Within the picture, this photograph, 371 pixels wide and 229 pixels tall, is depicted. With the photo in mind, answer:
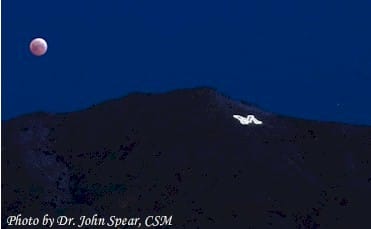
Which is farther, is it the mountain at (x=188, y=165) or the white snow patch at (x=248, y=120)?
the white snow patch at (x=248, y=120)

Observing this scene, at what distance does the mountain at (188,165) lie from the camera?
25.2 m

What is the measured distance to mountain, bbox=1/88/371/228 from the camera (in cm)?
2525

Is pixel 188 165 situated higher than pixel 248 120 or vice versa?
pixel 248 120

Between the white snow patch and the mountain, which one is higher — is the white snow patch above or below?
above

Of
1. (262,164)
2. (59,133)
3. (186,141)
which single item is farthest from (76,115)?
(262,164)

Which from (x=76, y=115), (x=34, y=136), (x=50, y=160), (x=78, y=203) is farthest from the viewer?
(x=76, y=115)

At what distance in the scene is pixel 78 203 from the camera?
26172 mm

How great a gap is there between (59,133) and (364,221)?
18.0 meters

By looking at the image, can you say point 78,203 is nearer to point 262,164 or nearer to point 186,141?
point 186,141

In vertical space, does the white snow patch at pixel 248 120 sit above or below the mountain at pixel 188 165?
above

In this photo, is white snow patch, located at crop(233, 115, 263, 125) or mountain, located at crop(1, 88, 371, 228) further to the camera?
white snow patch, located at crop(233, 115, 263, 125)

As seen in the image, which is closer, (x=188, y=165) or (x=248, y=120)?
(x=188, y=165)

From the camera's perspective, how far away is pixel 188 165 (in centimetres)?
2884

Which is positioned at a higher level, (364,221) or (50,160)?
(50,160)
